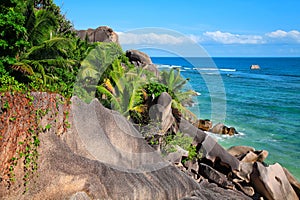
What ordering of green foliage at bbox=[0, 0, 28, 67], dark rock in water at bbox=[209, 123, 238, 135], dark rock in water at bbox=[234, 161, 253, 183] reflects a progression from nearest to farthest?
1. green foliage at bbox=[0, 0, 28, 67]
2. dark rock in water at bbox=[234, 161, 253, 183]
3. dark rock in water at bbox=[209, 123, 238, 135]

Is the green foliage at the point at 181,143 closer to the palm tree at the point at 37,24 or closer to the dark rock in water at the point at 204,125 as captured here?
the palm tree at the point at 37,24

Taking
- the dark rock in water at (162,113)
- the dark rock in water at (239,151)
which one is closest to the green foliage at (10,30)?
the dark rock in water at (162,113)

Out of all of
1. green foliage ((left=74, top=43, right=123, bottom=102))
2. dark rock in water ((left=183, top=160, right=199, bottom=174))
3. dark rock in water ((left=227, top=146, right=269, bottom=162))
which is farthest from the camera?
green foliage ((left=74, top=43, right=123, bottom=102))

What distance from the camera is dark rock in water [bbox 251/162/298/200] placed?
36.8 ft

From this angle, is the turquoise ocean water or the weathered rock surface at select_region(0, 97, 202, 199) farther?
the turquoise ocean water

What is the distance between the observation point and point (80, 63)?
17688 millimetres

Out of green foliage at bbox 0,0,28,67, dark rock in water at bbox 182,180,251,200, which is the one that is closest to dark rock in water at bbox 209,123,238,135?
dark rock in water at bbox 182,180,251,200

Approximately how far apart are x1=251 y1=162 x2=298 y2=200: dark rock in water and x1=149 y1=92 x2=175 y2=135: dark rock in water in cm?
370

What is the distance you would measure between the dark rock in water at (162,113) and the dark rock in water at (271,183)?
12.1 feet

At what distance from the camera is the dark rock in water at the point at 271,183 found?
11.2 m

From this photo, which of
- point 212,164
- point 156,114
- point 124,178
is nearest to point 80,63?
point 156,114

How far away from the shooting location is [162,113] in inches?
A: 500

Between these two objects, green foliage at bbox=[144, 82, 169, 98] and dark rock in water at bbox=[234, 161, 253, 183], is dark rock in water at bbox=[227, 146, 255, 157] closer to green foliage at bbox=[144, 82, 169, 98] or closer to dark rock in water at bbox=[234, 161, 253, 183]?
dark rock in water at bbox=[234, 161, 253, 183]

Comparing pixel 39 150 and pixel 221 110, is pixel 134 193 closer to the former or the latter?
pixel 39 150
